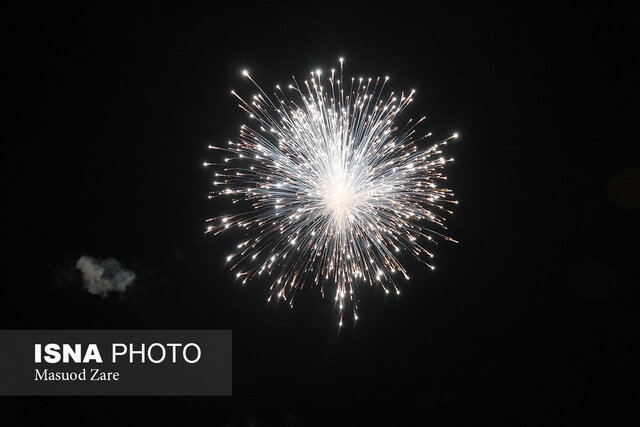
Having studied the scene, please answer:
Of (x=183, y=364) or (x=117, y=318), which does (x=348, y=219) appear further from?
(x=117, y=318)

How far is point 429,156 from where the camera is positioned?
1237 centimetres

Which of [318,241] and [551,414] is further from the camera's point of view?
[551,414]

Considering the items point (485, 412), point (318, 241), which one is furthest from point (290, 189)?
point (485, 412)

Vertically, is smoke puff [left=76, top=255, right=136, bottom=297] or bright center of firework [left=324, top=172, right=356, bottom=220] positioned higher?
bright center of firework [left=324, top=172, right=356, bottom=220]

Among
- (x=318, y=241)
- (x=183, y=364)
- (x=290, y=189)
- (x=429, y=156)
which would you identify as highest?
(x=429, y=156)

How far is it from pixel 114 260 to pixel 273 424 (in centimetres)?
850

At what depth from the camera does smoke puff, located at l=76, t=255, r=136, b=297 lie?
14.1 meters

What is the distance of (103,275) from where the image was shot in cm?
1423

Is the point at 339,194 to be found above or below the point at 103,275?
above

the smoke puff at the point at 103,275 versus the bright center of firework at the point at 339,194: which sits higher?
the bright center of firework at the point at 339,194

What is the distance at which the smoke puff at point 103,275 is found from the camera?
46.4 ft

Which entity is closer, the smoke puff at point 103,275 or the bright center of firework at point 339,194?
the bright center of firework at point 339,194

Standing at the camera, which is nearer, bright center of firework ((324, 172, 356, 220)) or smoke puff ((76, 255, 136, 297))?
bright center of firework ((324, 172, 356, 220))

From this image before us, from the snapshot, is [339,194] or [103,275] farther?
[103,275]
